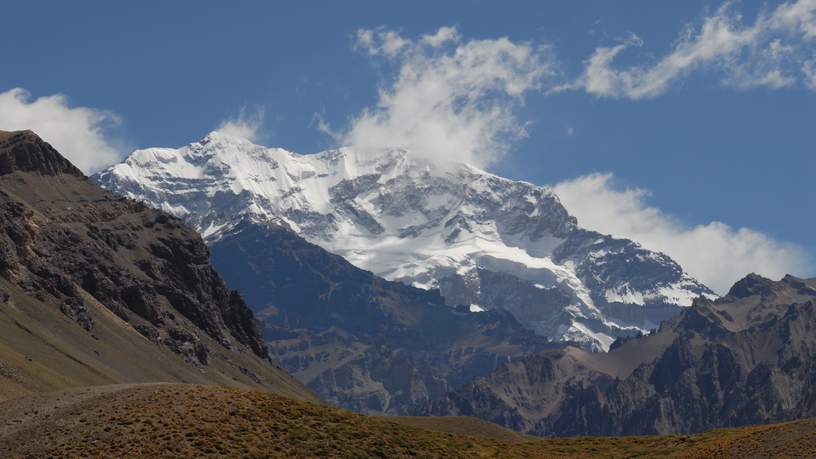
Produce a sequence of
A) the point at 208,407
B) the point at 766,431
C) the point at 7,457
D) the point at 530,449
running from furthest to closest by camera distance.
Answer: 1. the point at 530,449
2. the point at 766,431
3. the point at 208,407
4. the point at 7,457

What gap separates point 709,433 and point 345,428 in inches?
1711

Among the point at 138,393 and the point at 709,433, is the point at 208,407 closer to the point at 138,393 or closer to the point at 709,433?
the point at 138,393

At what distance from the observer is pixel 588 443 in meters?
121

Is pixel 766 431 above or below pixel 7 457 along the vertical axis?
above

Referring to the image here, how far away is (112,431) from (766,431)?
180 ft

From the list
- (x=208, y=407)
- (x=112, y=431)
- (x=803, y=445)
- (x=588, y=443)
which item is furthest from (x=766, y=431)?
(x=112, y=431)

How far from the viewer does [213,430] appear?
282 ft

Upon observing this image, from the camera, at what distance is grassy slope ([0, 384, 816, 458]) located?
272ft

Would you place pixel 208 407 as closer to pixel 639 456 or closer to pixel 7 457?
pixel 7 457

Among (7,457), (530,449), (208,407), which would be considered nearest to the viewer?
(7,457)

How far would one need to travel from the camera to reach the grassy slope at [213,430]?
272 feet

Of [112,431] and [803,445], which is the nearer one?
[112,431]

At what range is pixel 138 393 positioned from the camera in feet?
301

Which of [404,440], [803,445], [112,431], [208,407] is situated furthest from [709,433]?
[112,431]
